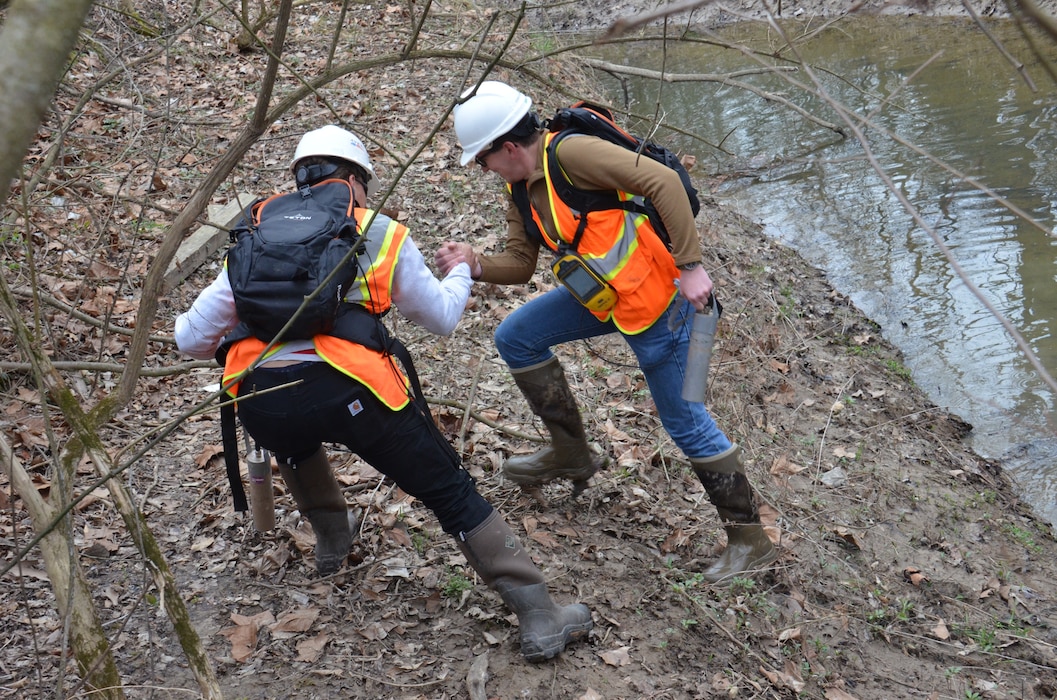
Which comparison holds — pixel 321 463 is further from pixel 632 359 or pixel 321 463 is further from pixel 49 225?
pixel 49 225

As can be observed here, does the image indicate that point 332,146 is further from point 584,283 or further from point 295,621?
point 295,621

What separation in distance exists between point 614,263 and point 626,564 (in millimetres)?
1529

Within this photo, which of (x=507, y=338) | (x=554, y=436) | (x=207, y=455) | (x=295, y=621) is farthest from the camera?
(x=207, y=455)

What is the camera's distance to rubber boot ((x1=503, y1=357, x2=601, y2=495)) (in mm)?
4262

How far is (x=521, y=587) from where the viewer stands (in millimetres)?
3410

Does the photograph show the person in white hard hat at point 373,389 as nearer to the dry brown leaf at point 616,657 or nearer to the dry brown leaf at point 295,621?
the dry brown leaf at point 616,657

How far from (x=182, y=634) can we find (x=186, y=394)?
3.03m

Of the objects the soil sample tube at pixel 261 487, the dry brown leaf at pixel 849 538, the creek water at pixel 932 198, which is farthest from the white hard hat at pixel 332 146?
the dry brown leaf at pixel 849 538

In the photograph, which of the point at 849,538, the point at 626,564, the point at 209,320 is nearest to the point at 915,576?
the point at 849,538

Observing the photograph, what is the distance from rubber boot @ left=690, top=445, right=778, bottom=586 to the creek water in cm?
146

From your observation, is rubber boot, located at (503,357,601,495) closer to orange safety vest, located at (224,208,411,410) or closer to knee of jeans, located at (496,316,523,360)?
knee of jeans, located at (496,316,523,360)

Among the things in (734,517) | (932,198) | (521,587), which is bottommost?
(734,517)

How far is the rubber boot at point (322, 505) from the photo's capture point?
147 inches

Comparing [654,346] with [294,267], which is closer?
[294,267]
